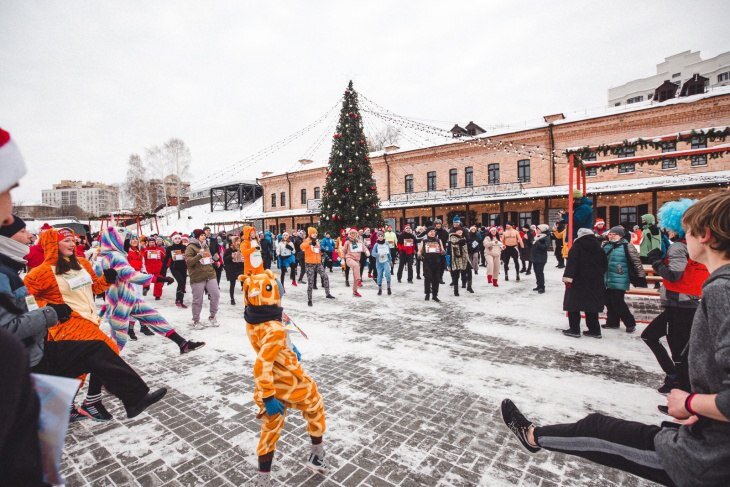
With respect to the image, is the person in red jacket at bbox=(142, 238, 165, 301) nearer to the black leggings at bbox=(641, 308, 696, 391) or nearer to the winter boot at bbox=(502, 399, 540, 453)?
the winter boot at bbox=(502, 399, 540, 453)

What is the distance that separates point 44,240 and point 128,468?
2362 millimetres

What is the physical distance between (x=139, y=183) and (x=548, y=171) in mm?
51536

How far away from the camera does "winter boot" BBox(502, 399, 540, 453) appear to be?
226 centimetres

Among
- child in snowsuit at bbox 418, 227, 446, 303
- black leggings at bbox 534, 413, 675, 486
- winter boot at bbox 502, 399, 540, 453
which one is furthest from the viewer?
child in snowsuit at bbox 418, 227, 446, 303

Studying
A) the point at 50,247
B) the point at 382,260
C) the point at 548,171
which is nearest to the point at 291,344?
the point at 50,247

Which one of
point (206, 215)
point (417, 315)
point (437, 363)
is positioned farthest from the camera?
point (206, 215)

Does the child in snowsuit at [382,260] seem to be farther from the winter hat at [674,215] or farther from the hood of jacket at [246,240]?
the winter hat at [674,215]

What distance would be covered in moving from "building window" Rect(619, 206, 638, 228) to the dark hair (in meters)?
26.2

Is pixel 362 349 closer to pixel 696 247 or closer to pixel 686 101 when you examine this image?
pixel 696 247

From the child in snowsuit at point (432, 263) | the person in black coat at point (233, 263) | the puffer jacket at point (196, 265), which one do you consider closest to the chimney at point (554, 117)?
the child in snowsuit at point (432, 263)

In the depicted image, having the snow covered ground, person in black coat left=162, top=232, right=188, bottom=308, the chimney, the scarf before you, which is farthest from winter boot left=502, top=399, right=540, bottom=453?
the chimney

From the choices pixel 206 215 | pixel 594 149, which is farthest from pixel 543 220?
pixel 206 215

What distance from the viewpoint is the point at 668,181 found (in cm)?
1903

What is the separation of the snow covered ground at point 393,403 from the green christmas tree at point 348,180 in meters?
10.3
